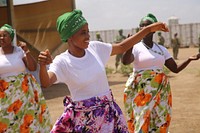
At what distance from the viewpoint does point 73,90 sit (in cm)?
350

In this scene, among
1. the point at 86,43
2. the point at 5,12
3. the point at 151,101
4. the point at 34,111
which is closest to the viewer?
the point at 86,43

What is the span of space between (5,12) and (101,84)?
1058cm

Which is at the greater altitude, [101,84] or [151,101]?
[101,84]

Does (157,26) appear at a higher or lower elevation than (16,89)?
higher

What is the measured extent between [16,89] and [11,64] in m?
0.32

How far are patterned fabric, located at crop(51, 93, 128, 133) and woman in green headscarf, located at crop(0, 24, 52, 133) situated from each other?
7.60ft

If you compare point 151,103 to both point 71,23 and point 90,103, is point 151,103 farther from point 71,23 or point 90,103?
point 71,23

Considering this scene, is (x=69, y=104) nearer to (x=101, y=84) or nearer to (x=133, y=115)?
(x=101, y=84)

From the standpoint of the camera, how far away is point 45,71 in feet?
10.4

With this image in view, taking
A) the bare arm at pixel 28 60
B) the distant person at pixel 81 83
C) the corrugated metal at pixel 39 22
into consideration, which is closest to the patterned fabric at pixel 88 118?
the distant person at pixel 81 83

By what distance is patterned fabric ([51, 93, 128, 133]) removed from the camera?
347 centimetres

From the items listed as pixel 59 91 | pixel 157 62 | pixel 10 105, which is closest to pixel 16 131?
pixel 10 105

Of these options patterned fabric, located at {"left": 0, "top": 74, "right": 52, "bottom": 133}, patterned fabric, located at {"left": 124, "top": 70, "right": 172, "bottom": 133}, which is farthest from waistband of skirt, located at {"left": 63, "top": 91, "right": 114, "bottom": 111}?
patterned fabric, located at {"left": 0, "top": 74, "right": 52, "bottom": 133}

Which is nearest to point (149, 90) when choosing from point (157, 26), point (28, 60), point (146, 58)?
point (146, 58)
